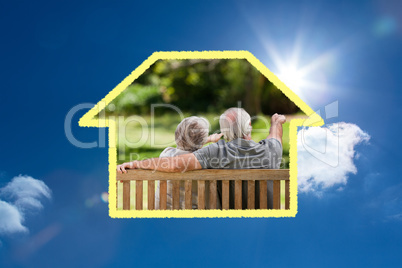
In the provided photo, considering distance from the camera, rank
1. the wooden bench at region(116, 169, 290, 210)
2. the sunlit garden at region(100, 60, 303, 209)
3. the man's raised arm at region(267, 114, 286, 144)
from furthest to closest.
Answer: the sunlit garden at region(100, 60, 303, 209) < the man's raised arm at region(267, 114, 286, 144) < the wooden bench at region(116, 169, 290, 210)

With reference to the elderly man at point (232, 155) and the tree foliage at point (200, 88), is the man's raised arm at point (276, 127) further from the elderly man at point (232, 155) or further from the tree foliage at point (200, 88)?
the tree foliage at point (200, 88)

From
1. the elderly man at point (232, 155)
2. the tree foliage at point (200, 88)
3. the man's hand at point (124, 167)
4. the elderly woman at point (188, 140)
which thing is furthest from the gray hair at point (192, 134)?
the tree foliage at point (200, 88)

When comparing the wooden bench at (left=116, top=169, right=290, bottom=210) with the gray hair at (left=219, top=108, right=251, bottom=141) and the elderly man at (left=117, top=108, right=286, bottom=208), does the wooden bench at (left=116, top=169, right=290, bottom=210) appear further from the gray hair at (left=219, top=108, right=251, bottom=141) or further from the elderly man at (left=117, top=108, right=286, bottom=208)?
the gray hair at (left=219, top=108, right=251, bottom=141)

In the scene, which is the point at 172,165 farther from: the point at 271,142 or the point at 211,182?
the point at 271,142

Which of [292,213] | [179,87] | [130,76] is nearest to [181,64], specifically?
[179,87]

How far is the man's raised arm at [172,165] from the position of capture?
13.8 feet

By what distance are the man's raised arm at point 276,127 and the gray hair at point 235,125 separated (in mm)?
243

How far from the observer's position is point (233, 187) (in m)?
4.28

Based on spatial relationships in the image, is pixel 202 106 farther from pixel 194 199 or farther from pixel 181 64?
pixel 194 199

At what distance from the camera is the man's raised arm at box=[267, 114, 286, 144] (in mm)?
4352

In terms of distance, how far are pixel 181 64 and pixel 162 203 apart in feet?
6.80

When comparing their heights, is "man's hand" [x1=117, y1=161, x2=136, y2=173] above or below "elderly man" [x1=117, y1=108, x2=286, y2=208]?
below

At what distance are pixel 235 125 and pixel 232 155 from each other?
28 cm

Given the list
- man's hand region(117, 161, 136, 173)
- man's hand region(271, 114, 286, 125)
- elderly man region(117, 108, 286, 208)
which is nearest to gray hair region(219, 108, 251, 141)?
elderly man region(117, 108, 286, 208)
